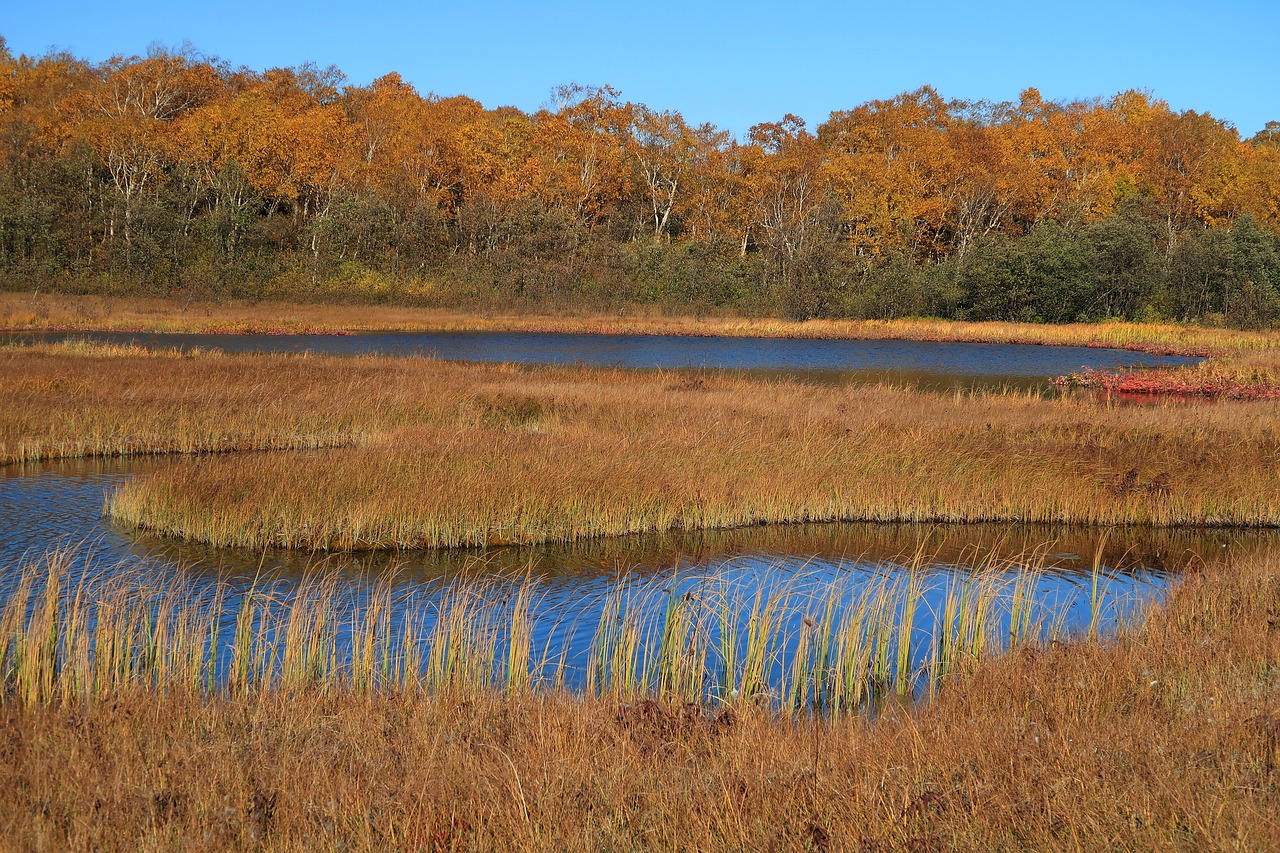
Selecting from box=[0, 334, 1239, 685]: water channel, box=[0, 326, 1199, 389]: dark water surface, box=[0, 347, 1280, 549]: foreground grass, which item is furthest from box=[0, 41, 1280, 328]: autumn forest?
box=[0, 334, 1239, 685]: water channel

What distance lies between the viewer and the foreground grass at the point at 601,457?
45.5ft

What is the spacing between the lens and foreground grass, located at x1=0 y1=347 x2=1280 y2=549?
13.9 metres

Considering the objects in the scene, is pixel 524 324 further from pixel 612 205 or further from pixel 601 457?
pixel 601 457

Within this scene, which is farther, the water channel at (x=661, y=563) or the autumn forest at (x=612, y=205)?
the autumn forest at (x=612, y=205)

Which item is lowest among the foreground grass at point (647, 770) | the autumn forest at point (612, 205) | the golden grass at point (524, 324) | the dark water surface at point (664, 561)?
the dark water surface at point (664, 561)

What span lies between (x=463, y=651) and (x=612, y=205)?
72.9m

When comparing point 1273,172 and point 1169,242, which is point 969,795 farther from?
point 1273,172

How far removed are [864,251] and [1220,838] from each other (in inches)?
2881

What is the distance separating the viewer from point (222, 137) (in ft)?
228

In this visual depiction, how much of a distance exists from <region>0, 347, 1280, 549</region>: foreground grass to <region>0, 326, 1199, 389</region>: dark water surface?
14477mm

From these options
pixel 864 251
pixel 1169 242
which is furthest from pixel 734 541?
pixel 1169 242

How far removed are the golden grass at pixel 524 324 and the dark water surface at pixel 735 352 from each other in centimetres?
191

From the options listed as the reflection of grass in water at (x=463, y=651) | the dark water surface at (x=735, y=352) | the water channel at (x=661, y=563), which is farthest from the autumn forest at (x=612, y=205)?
the reflection of grass in water at (x=463, y=651)

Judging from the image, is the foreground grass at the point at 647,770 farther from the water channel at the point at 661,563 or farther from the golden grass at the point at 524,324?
the golden grass at the point at 524,324
